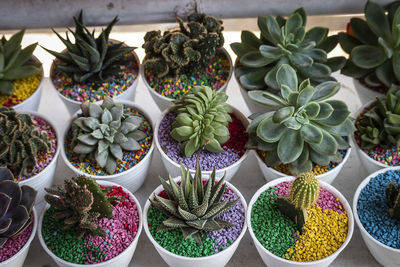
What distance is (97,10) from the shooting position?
2.29 m

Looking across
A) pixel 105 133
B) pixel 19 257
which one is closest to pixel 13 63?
pixel 105 133

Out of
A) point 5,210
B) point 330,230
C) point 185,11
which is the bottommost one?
point 330,230

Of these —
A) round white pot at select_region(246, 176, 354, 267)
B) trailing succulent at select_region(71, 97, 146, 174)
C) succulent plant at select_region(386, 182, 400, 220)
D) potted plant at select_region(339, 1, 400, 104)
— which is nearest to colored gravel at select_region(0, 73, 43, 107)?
trailing succulent at select_region(71, 97, 146, 174)

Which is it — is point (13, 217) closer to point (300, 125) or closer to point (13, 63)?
point (13, 63)

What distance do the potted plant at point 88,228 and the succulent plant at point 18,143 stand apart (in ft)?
0.71

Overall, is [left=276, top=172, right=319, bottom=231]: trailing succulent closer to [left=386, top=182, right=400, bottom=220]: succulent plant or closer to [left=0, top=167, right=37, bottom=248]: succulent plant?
[left=386, top=182, right=400, bottom=220]: succulent plant

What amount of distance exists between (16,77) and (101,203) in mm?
857

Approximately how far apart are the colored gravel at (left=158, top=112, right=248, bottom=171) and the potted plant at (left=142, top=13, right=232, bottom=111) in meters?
0.16

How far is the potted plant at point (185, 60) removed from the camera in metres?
2.04

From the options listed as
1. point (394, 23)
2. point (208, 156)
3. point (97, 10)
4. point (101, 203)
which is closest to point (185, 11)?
point (97, 10)

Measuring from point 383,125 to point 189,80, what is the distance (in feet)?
2.77

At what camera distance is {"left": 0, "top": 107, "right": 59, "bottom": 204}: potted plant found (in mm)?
1828

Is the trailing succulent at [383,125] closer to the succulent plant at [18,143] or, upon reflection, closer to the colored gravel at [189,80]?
the colored gravel at [189,80]

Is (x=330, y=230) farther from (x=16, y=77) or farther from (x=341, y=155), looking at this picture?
(x=16, y=77)
